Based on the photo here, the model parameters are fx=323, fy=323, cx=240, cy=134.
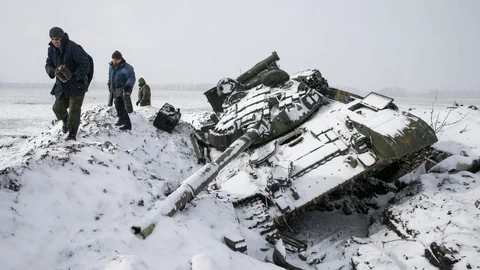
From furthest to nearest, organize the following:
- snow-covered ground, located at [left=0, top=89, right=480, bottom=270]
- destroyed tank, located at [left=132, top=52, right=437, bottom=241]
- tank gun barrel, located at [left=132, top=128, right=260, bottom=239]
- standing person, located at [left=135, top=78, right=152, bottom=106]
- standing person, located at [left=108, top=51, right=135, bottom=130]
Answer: standing person, located at [left=135, top=78, right=152, bottom=106] < standing person, located at [left=108, top=51, right=135, bottom=130] < destroyed tank, located at [left=132, top=52, right=437, bottom=241] < tank gun barrel, located at [left=132, top=128, right=260, bottom=239] < snow-covered ground, located at [left=0, top=89, right=480, bottom=270]

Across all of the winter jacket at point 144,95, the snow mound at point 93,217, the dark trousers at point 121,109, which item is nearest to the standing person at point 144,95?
the winter jacket at point 144,95

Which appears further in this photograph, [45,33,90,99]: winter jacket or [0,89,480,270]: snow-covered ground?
[45,33,90,99]: winter jacket

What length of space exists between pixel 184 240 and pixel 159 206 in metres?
0.53

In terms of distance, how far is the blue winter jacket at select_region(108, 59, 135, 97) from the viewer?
7.21 m

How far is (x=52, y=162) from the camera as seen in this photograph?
3594 millimetres

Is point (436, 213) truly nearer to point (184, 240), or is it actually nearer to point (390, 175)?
point (390, 175)

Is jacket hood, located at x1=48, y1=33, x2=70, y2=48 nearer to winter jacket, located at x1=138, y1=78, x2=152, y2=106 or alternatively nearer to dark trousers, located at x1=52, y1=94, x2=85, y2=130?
dark trousers, located at x1=52, y1=94, x2=85, y2=130

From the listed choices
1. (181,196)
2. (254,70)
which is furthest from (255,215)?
(254,70)

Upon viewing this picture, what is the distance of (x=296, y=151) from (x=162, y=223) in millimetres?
3255

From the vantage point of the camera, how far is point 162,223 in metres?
3.38

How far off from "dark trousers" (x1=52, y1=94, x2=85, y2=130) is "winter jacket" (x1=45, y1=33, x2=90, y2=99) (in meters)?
0.10

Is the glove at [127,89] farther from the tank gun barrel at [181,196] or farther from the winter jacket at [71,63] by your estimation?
the tank gun barrel at [181,196]

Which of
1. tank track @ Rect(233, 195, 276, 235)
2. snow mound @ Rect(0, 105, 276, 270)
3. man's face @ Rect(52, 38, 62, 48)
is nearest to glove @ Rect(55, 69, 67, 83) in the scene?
man's face @ Rect(52, 38, 62, 48)

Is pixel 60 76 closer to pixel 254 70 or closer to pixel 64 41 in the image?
pixel 64 41
